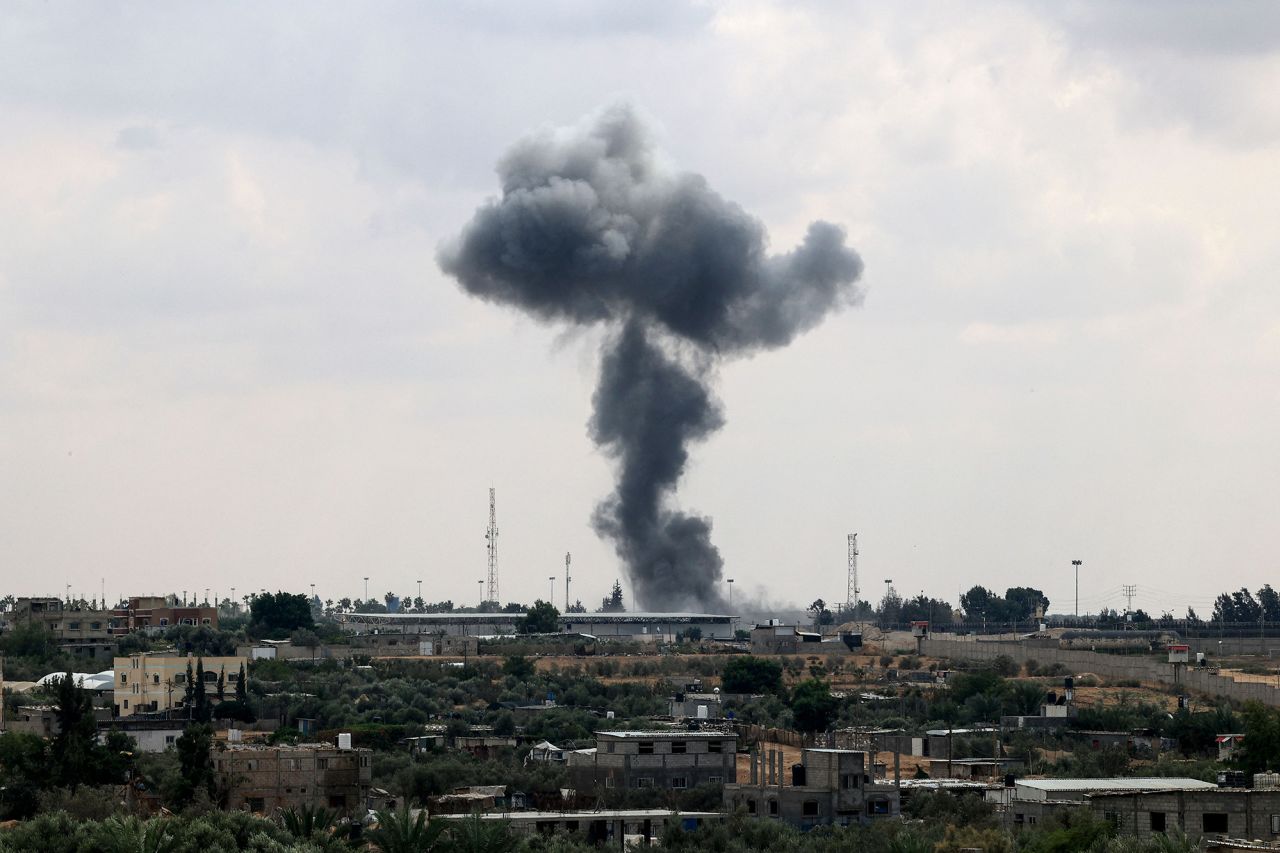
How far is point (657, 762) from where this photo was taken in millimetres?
52281

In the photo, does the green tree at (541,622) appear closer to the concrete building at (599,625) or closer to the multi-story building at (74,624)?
the concrete building at (599,625)

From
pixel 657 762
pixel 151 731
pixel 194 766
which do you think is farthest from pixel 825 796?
pixel 151 731

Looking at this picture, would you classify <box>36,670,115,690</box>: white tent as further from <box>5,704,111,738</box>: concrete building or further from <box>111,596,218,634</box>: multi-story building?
<box>111,596,218,634</box>: multi-story building

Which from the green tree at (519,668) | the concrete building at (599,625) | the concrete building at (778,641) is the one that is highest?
the concrete building at (599,625)

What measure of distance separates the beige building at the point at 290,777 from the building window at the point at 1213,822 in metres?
20.5

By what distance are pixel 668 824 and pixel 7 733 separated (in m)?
20.4

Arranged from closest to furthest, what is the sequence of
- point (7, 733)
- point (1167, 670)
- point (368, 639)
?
1. point (7, 733)
2. point (1167, 670)
3. point (368, 639)

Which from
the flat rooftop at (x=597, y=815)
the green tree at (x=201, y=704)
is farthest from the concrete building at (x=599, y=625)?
the flat rooftop at (x=597, y=815)

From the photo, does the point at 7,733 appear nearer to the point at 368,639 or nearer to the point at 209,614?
the point at 368,639

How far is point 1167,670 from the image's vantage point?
84312 mm

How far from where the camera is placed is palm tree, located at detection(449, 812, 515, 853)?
115 ft

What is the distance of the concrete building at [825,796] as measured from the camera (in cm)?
4736

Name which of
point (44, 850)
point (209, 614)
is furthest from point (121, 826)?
point (209, 614)

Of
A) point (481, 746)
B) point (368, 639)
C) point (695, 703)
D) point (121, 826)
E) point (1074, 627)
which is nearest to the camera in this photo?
point (121, 826)
